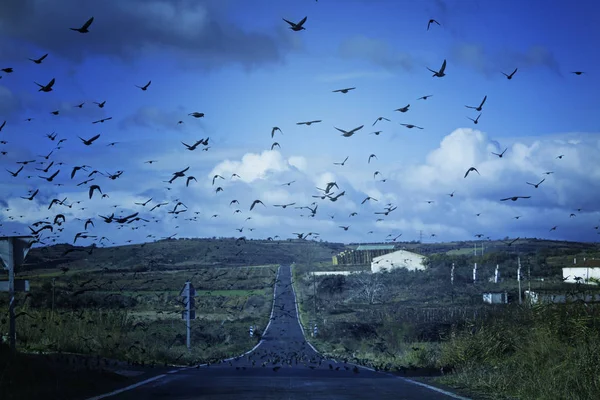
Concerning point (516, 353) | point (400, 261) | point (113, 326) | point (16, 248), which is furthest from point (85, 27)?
point (400, 261)

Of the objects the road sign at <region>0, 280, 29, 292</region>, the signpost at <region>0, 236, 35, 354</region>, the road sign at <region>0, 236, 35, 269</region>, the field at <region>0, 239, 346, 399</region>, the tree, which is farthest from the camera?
the tree

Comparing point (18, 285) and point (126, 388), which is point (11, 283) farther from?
point (126, 388)

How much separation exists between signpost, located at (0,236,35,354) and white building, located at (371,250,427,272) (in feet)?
341

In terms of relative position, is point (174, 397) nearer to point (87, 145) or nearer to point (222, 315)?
point (87, 145)

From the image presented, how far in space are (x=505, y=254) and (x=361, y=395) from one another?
106 metres

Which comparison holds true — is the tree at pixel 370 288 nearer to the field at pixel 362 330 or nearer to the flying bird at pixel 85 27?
the field at pixel 362 330

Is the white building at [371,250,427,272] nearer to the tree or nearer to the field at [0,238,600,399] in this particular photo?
the field at [0,238,600,399]

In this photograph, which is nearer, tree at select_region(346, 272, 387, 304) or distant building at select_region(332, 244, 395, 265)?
tree at select_region(346, 272, 387, 304)

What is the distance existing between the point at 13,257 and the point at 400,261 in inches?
4343

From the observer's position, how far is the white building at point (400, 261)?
12133 centimetres

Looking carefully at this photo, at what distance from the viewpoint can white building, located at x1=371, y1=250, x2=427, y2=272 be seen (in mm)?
121331

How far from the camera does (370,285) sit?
330ft

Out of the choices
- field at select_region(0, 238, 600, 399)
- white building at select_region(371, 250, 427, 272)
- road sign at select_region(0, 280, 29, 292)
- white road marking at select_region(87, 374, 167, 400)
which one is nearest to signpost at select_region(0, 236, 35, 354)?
road sign at select_region(0, 280, 29, 292)

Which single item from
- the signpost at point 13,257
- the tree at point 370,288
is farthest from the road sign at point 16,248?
the tree at point 370,288
